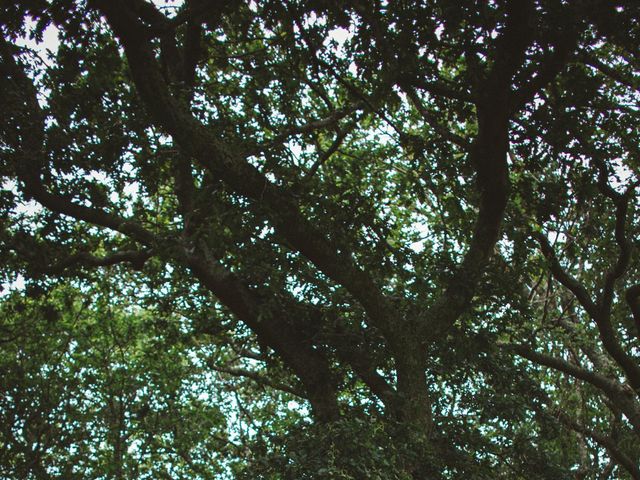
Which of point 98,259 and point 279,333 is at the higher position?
point 98,259

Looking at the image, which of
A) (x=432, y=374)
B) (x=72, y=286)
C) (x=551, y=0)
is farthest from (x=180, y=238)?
(x=72, y=286)

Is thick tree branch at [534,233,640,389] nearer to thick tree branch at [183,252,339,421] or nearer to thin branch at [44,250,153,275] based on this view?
thick tree branch at [183,252,339,421]

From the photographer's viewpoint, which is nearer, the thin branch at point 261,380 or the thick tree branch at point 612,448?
the thick tree branch at point 612,448

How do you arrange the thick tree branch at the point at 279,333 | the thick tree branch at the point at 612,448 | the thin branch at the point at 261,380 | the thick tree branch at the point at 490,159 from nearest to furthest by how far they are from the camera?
the thick tree branch at the point at 490,159 → the thick tree branch at the point at 279,333 → the thick tree branch at the point at 612,448 → the thin branch at the point at 261,380

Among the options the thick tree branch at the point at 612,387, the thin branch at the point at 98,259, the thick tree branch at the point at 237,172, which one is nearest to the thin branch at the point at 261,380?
the thin branch at the point at 98,259

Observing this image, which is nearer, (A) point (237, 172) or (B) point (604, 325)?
(A) point (237, 172)

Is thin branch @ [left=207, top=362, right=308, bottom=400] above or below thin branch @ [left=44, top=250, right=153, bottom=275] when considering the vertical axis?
below

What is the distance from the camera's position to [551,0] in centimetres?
631

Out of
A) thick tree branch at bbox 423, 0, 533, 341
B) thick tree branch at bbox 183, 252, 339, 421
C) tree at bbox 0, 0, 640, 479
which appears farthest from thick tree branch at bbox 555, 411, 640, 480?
thick tree branch at bbox 183, 252, 339, 421

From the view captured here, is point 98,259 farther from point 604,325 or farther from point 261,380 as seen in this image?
point 604,325

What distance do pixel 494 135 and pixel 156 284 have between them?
22.9ft

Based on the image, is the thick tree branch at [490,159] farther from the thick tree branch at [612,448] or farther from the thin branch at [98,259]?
the thick tree branch at [612,448]

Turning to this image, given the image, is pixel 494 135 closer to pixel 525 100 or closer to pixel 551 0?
pixel 525 100

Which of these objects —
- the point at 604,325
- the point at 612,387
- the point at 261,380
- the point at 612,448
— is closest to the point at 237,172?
the point at 261,380
